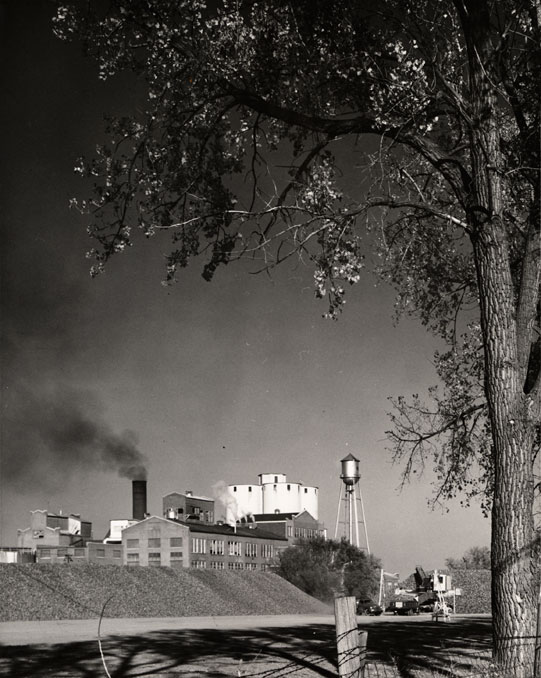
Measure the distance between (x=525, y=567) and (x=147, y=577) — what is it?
36181 millimetres

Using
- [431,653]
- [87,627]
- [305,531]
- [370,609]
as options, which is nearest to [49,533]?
[305,531]

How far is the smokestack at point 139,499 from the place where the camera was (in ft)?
280

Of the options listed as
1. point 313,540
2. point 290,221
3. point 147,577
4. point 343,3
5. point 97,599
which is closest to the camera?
point 343,3

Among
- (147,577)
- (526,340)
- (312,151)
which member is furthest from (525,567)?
(147,577)

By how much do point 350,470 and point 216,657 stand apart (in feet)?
217

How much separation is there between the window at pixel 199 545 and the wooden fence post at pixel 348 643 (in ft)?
253

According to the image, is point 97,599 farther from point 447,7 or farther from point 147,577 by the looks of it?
point 447,7

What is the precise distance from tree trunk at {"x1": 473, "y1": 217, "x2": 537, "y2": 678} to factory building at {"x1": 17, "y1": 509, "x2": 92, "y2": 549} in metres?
87.2

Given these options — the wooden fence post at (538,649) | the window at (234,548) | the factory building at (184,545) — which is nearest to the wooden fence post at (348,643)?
the wooden fence post at (538,649)

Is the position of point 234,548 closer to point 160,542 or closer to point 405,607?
point 160,542

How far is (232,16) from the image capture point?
11.9m

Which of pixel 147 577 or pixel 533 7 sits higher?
pixel 533 7

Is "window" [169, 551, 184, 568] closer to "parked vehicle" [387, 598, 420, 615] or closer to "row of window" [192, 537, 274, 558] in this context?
"row of window" [192, 537, 274, 558]

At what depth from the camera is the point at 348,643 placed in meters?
8.13
